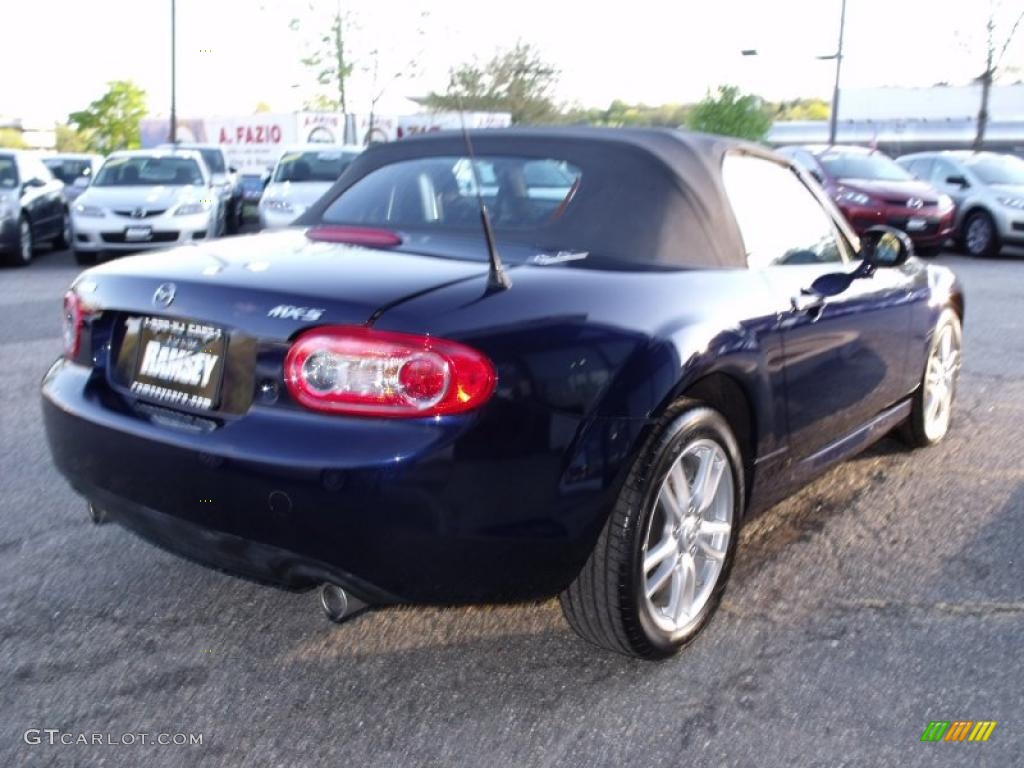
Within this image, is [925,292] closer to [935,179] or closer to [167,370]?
[167,370]

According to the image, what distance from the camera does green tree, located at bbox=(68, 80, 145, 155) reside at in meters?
62.9

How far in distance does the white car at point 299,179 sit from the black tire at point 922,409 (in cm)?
1010

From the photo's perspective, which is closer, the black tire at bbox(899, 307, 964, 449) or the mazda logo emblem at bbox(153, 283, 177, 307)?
the mazda logo emblem at bbox(153, 283, 177, 307)

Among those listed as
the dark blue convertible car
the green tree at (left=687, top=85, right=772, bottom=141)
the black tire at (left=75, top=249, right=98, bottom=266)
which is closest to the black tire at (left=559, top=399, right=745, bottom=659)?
the dark blue convertible car

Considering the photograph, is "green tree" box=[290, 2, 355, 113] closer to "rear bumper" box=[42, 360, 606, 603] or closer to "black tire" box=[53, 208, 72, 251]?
"black tire" box=[53, 208, 72, 251]

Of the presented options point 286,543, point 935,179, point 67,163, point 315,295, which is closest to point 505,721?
point 286,543

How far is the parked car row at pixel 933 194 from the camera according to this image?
16.3 metres

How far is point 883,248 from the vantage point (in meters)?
4.48

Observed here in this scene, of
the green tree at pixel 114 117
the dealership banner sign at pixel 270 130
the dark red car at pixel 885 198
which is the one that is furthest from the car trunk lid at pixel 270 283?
the green tree at pixel 114 117

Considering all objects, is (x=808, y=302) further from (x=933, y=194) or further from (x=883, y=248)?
(x=933, y=194)

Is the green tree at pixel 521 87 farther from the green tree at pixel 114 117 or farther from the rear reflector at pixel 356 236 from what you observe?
the green tree at pixel 114 117

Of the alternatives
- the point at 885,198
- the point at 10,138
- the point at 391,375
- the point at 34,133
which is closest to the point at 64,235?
→ the point at 885,198

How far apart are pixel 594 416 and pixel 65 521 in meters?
2.45

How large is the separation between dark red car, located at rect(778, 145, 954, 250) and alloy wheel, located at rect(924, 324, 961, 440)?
34.6 feet
